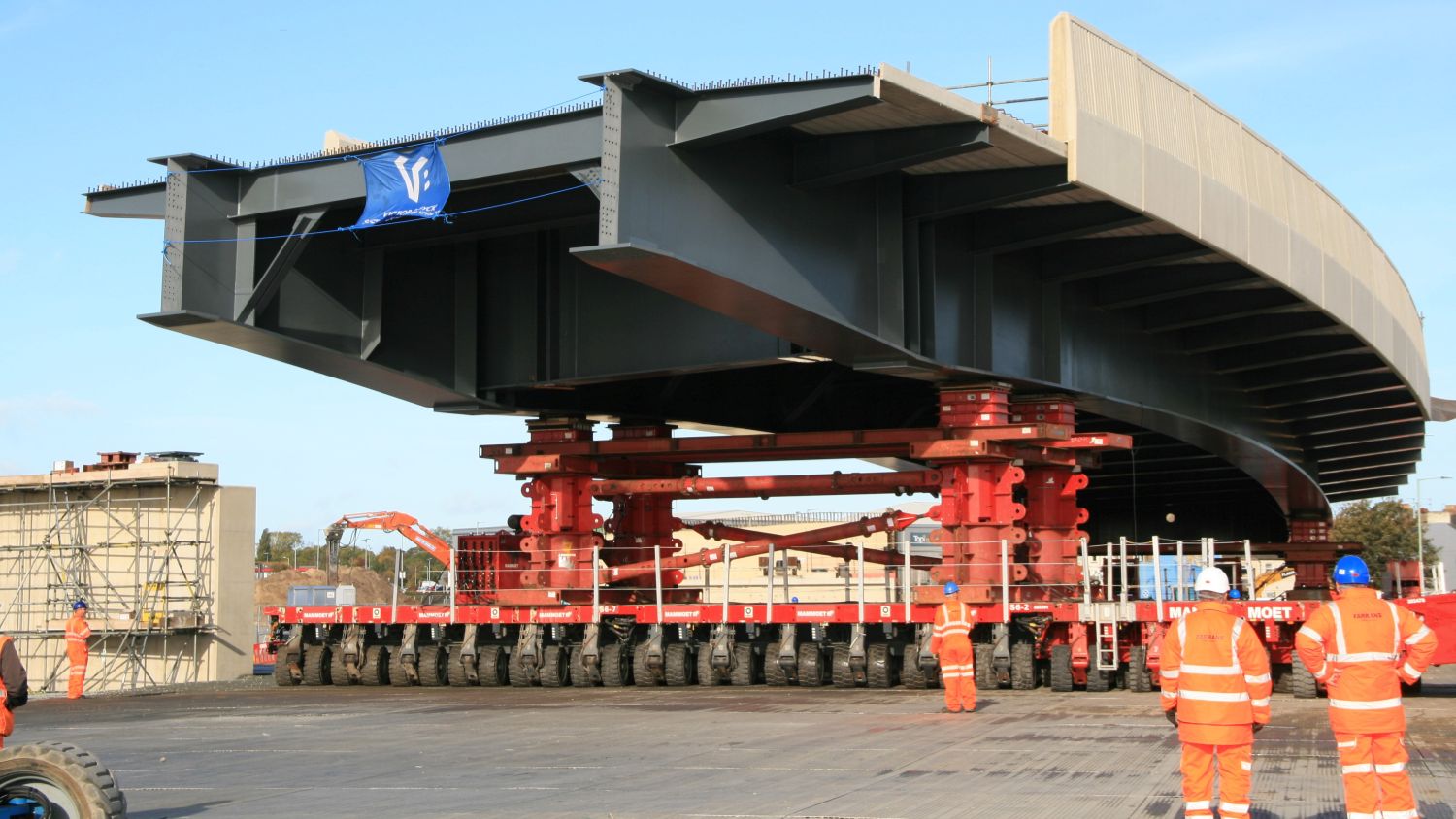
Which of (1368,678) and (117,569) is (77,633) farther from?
(1368,678)

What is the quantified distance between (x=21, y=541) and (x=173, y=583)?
473cm

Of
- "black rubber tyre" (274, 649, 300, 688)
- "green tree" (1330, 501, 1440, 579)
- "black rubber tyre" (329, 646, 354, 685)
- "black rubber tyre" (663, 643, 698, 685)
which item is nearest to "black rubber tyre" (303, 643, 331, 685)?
"black rubber tyre" (329, 646, 354, 685)

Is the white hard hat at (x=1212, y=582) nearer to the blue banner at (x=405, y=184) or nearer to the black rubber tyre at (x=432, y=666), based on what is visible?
the blue banner at (x=405, y=184)

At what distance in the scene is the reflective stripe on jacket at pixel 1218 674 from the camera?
9.12 meters

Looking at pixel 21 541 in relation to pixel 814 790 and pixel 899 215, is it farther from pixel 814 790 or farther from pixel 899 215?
pixel 814 790

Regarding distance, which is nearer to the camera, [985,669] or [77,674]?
[985,669]

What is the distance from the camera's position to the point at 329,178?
2131 cm

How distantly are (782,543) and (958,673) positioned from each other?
7.03 m

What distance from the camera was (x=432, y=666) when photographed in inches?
1054

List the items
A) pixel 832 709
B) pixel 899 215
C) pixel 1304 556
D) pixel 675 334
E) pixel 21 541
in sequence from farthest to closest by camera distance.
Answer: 1. pixel 1304 556
2. pixel 21 541
3. pixel 675 334
4. pixel 899 215
5. pixel 832 709

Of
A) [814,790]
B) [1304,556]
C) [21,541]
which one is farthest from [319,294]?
[1304,556]

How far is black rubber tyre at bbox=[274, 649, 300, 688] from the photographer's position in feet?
92.5

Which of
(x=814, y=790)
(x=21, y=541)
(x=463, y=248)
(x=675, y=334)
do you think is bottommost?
(x=814, y=790)

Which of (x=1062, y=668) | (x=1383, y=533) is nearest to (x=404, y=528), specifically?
(x=1062, y=668)
